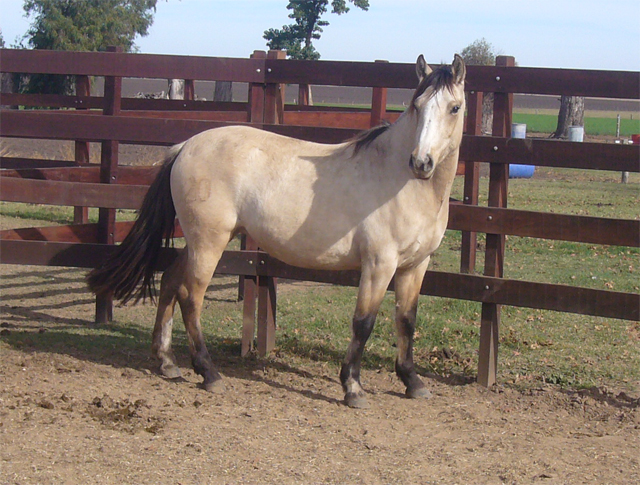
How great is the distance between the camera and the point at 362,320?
4.64 meters

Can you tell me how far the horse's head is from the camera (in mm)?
4035

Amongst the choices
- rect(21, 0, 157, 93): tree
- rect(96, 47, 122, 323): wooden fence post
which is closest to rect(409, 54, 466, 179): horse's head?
rect(96, 47, 122, 323): wooden fence post

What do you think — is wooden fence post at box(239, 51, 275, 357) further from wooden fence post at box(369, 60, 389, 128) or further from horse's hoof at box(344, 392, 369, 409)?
horse's hoof at box(344, 392, 369, 409)

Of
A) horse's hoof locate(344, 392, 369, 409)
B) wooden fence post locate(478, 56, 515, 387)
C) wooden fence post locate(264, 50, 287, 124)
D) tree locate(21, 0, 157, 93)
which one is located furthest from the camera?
tree locate(21, 0, 157, 93)

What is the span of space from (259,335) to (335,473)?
221 centimetres

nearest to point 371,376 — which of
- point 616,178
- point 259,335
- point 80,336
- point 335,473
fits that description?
point 259,335

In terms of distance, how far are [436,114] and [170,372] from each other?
245 centimetres

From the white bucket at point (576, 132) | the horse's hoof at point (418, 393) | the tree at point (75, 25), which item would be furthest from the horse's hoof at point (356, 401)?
the tree at point (75, 25)

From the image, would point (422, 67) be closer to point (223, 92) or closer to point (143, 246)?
point (143, 246)

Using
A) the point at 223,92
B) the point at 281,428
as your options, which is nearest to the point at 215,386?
the point at 281,428

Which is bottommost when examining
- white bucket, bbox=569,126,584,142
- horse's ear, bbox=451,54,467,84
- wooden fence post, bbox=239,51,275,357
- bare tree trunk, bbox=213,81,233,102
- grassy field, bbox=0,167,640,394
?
grassy field, bbox=0,167,640,394

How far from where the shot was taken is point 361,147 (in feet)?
15.5

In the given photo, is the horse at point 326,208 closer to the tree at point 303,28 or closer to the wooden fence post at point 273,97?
the wooden fence post at point 273,97

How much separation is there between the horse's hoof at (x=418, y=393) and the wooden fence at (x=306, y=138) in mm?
482
